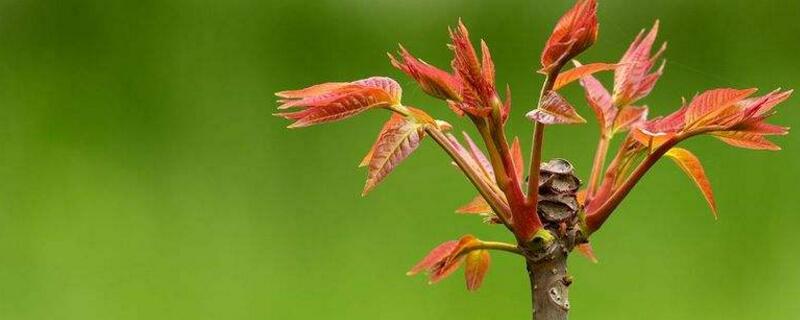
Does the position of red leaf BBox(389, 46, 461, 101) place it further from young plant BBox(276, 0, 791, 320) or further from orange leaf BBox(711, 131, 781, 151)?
orange leaf BBox(711, 131, 781, 151)

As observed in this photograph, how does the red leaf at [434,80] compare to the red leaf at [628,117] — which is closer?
the red leaf at [434,80]

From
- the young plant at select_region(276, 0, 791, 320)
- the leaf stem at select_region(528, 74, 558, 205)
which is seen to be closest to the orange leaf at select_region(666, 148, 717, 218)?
the young plant at select_region(276, 0, 791, 320)

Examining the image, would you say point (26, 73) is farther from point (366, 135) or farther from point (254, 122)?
point (366, 135)

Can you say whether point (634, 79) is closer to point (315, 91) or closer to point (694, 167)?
point (694, 167)

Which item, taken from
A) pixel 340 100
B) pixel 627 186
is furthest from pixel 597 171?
pixel 340 100

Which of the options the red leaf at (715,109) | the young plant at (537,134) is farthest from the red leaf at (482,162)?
the red leaf at (715,109)

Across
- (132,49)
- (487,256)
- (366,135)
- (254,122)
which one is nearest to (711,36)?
(366,135)

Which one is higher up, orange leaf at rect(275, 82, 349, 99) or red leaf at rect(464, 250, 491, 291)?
orange leaf at rect(275, 82, 349, 99)

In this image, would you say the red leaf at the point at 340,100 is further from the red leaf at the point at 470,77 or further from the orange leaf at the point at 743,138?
the orange leaf at the point at 743,138
